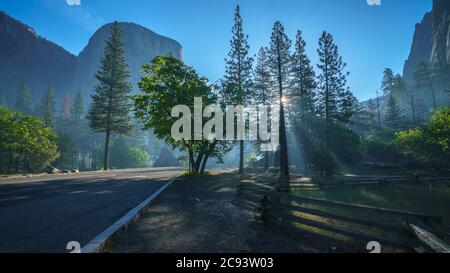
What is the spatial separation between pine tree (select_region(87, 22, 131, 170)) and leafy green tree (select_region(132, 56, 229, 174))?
19.8 metres

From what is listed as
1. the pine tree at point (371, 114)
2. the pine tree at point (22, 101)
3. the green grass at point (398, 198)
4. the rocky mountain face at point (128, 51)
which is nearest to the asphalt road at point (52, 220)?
the green grass at point (398, 198)

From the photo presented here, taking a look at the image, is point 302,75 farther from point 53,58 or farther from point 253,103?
point 53,58

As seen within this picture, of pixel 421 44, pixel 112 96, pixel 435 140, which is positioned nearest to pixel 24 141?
pixel 112 96

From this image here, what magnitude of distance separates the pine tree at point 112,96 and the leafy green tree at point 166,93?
19837 mm

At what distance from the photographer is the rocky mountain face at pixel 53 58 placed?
539 ft

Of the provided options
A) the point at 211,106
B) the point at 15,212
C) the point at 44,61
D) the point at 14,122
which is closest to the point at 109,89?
the point at 14,122

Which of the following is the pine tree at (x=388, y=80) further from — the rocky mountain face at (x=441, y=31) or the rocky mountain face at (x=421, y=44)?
the rocky mountain face at (x=421, y=44)

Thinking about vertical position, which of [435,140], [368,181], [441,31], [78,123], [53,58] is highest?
[53,58]

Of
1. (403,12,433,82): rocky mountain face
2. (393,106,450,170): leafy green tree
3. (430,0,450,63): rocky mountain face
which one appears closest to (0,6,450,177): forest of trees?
(393,106,450,170): leafy green tree

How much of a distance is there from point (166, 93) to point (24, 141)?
2274cm

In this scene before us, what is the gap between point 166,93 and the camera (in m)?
22.9

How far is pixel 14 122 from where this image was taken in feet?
99.2
